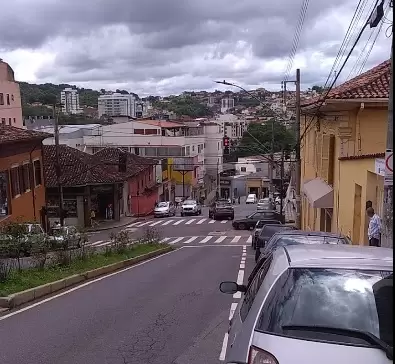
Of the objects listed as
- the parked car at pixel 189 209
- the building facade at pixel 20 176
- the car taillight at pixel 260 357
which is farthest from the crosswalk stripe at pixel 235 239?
the car taillight at pixel 260 357

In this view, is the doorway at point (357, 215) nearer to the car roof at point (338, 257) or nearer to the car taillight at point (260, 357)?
the car roof at point (338, 257)

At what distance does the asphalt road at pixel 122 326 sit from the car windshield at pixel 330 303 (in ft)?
11.9

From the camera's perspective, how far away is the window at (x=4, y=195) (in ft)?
102

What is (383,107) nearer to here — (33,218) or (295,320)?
(295,320)

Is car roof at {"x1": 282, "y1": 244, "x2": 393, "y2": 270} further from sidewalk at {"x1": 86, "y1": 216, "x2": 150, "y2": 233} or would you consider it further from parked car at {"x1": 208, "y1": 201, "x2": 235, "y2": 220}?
parked car at {"x1": 208, "y1": 201, "x2": 235, "y2": 220}

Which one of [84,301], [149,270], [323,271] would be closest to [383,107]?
[149,270]

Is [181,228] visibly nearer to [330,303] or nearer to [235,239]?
[235,239]

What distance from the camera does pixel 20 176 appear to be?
111 feet

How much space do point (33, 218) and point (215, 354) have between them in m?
30.7

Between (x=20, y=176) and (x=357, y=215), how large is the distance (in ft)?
71.7

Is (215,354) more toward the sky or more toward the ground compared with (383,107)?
more toward the ground

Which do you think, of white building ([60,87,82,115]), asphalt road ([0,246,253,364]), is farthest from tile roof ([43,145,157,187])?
white building ([60,87,82,115])

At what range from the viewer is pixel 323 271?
390 centimetres

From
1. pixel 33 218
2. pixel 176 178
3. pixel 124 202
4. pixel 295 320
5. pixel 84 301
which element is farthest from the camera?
pixel 176 178
